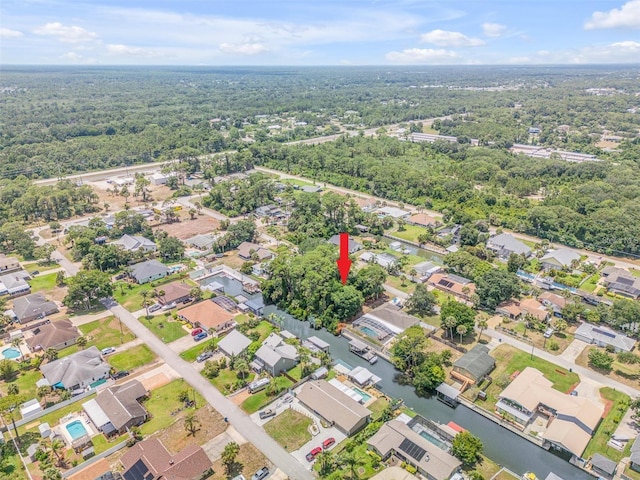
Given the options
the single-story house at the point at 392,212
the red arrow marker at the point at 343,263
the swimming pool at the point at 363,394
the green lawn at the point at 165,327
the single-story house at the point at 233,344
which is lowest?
the green lawn at the point at 165,327

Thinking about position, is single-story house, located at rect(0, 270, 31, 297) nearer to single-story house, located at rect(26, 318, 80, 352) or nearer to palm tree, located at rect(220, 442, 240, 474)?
single-story house, located at rect(26, 318, 80, 352)

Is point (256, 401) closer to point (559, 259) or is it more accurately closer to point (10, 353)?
point (10, 353)

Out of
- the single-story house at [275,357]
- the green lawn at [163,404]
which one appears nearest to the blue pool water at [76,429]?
the green lawn at [163,404]

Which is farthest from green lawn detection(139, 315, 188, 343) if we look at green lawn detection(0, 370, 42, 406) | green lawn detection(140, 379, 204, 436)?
green lawn detection(0, 370, 42, 406)

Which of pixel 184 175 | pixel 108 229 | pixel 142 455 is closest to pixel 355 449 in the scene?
pixel 142 455

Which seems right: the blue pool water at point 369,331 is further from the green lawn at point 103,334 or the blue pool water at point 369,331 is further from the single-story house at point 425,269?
the green lawn at point 103,334

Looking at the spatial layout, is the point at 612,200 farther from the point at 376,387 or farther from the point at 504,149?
the point at 376,387
